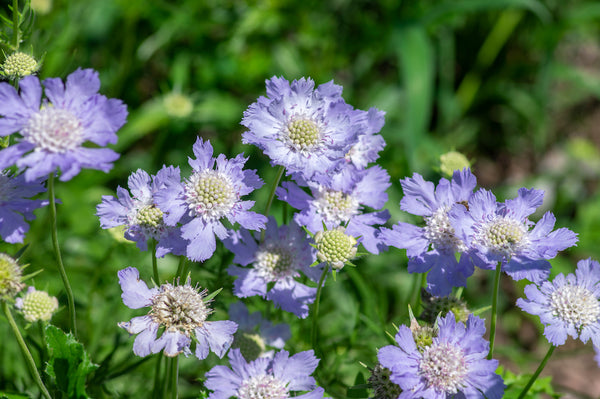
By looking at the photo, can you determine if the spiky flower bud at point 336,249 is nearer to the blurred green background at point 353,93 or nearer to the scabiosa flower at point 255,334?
the scabiosa flower at point 255,334

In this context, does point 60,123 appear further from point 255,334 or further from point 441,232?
point 441,232

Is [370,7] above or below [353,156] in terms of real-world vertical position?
above

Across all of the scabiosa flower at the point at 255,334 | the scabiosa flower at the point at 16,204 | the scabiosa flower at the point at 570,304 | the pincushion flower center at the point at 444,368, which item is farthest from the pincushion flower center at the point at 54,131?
the scabiosa flower at the point at 570,304

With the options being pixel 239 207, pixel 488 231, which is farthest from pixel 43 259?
pixel 488 231

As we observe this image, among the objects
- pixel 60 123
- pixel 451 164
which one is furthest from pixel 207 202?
pixel 451 164

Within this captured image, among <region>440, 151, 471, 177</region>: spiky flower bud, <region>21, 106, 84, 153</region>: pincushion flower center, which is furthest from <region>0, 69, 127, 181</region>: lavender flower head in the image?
<region>440, 151, 471, 177</region>: spiky flower bud

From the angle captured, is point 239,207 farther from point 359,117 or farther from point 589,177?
point 589,177
